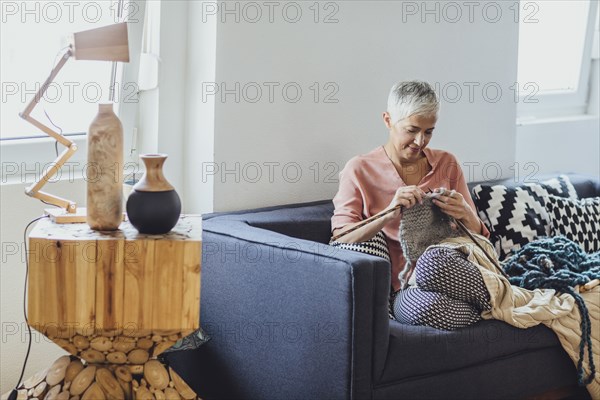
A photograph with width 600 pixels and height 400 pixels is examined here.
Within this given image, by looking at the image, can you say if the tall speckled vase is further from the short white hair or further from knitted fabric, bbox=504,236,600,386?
knitted fabric, bbox=504,236,600,386

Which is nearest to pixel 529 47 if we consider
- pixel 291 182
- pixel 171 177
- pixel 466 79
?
pixel 466 79

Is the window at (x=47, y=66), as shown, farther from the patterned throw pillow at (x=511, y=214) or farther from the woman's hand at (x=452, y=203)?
the patterned throw pillow at (x=511, y=214)

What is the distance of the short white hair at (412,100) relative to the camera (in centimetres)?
294

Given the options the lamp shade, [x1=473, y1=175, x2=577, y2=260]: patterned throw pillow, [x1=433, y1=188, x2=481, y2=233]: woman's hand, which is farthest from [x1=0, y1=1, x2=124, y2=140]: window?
[x1=473, y1=175, x2=577, y2=260]: patterned throw pillow

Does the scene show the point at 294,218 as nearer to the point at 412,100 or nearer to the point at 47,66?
the point at 412,100

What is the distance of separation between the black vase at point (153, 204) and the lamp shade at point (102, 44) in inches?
11.5

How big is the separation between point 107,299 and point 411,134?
1273mm

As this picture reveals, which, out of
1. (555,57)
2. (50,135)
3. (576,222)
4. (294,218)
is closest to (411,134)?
(294,218)

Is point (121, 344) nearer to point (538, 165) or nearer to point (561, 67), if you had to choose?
point (538, 165)

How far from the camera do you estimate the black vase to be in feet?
7.38

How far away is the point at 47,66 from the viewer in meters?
2.83

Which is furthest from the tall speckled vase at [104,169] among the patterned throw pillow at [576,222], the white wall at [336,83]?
the patterned throw pillow at [576,222]

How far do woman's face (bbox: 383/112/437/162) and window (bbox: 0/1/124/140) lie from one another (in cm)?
102

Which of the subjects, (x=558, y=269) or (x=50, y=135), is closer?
(x=50, y=135)
